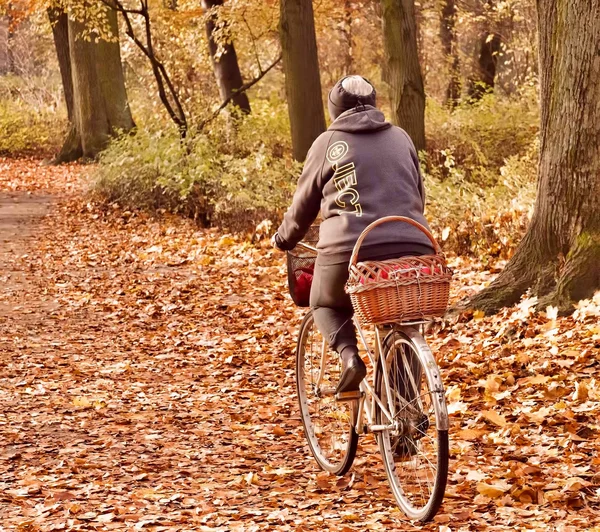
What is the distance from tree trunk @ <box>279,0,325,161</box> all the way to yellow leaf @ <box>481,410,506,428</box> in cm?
852

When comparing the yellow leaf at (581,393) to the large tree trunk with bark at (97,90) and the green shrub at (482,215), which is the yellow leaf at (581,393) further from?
the large tree trunk with bark at (97,90)

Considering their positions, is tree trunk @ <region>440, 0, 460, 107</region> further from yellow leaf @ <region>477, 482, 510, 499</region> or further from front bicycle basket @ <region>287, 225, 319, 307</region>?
yellow leaf @ <region>477, 482, 510, 499</region>

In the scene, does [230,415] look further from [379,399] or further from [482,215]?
[482,215]

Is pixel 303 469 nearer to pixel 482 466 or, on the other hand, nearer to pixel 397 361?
pixel 482 466

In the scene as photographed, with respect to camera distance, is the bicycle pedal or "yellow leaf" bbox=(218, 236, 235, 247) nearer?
the bicycle pedal

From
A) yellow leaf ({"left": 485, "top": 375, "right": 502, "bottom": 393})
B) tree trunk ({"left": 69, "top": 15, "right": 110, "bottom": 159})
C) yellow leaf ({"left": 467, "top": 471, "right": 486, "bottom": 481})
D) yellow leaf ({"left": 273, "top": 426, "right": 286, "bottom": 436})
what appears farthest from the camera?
tree trunk ({"left": 69, "top": 15, "right": 110, "bottom": 159})

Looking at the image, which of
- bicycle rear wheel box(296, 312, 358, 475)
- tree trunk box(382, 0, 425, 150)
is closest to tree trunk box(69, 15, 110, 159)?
tree trunk box(382, 0, 425, 150)

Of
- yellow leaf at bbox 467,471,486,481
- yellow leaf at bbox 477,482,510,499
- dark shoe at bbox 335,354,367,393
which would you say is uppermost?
dark shoe at bbox 335,354,367,393

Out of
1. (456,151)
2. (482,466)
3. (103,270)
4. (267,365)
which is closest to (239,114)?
(456,151)

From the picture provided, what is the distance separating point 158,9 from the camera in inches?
967

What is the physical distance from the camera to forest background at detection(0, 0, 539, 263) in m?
11.8

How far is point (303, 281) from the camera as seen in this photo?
193 inches

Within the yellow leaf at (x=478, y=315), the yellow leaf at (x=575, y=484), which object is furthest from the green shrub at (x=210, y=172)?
the yellow leaf at (x=575, y=484)

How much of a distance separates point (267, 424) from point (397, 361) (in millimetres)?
2180
